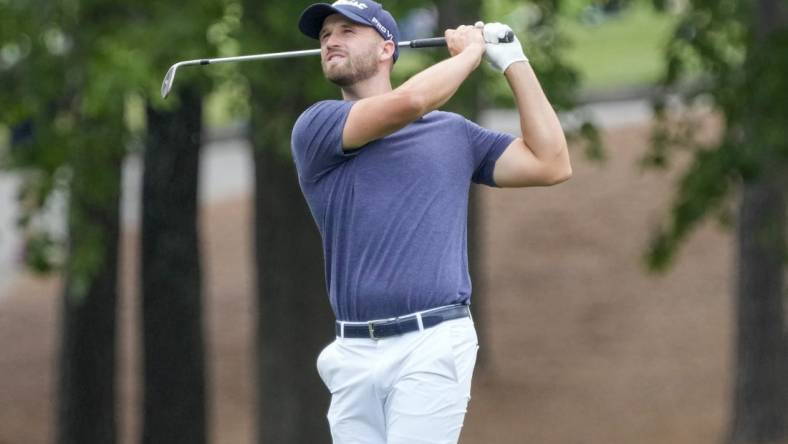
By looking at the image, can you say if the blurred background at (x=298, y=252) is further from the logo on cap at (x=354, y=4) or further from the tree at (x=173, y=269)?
the logo on cap at (x=354, y=4)

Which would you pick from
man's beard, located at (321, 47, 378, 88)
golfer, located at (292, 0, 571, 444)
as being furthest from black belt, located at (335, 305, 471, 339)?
man's beard, located at (321, 47, 378, 88)

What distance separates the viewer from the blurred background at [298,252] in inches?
436

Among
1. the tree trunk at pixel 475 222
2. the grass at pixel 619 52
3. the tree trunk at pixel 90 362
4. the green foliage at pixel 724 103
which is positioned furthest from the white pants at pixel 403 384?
the grass at pixel 619 52

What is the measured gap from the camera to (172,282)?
12.2 m

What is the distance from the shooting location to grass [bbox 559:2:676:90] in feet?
113

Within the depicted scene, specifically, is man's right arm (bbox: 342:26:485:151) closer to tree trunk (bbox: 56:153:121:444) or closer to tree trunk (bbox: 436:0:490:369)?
tree trunk (bbox: 436:0:490:369)

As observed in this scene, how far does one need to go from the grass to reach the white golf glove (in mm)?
25690

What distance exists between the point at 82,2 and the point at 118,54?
1092 mm

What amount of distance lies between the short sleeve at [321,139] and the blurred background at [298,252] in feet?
15.3

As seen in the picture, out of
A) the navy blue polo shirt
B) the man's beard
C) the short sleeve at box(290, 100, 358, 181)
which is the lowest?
the navy blue polo shirt

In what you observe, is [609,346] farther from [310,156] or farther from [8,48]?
[310,156]

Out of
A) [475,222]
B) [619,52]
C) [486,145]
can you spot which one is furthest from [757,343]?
[619,52]

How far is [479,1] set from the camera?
12.4 metres

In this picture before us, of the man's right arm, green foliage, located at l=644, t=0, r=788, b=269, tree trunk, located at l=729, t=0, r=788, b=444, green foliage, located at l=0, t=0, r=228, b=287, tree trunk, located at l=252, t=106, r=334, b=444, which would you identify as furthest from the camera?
tree trunk, located at l=729, t=0, r=788, b=444
